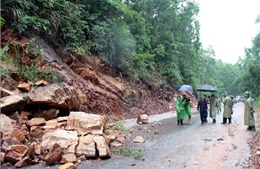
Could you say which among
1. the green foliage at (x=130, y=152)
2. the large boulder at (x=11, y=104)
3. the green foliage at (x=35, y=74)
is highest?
the green foliage at (x=35, y=74)

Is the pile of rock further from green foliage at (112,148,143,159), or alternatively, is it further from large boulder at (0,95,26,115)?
green foliage at (112,148,143,159)

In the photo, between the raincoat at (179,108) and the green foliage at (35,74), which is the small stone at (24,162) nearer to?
the green foliage at (35,74)

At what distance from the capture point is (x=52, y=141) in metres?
6.14

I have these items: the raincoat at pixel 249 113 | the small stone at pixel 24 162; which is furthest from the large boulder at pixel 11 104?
the raincoat at pixel 249 113

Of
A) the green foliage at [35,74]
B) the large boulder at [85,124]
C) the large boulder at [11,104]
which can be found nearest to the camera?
the large boulder at [11,104]

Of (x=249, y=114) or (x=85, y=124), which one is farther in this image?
(x=249, y=114)

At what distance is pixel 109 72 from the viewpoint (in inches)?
583

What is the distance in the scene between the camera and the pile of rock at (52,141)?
5.56 meters

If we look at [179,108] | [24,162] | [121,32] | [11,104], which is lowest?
[24,162]

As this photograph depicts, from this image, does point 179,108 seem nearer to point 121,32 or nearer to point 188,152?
point 188,152

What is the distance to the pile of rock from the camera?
556 centimetres

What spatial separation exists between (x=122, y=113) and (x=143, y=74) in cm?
634

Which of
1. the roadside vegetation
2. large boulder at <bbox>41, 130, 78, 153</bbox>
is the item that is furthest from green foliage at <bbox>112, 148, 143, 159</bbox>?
the roadside vegetation

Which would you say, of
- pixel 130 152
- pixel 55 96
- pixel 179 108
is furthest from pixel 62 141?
pixel 179 108
